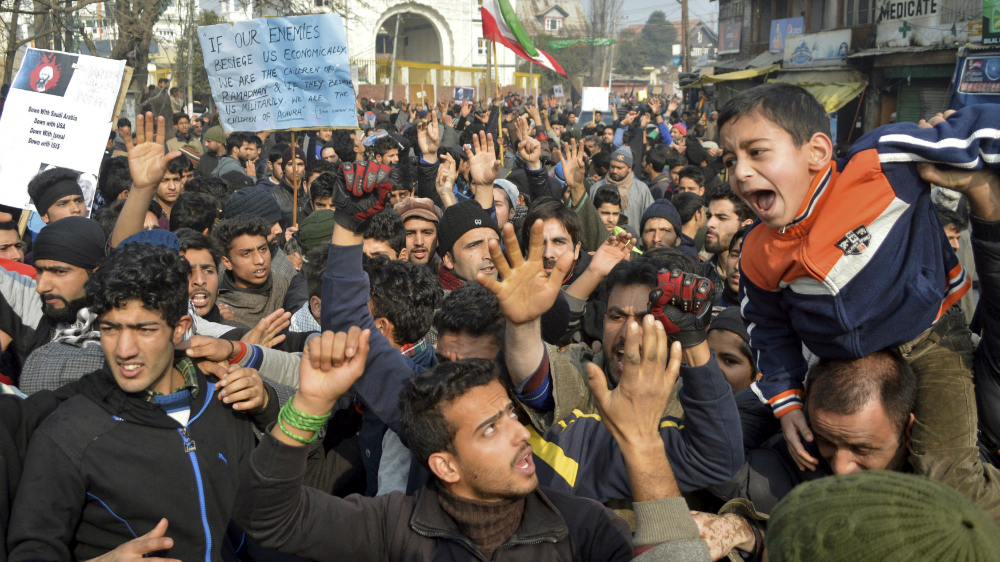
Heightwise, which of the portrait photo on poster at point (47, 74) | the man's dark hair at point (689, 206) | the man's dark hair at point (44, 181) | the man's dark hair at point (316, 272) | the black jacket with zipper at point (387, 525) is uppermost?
the portrait photo on poster at point (47, 74)

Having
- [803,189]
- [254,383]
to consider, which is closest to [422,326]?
[254,383]

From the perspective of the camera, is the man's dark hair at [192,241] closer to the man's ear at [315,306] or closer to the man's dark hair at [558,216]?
the man's ear at [315,306]

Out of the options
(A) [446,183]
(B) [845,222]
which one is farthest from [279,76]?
(B) [845,222]

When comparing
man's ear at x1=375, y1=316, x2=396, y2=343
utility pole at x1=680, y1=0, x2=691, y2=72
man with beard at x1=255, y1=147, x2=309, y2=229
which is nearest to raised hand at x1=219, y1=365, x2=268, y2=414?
man's ear at x1=375, y1=316, x2=396, y2=343

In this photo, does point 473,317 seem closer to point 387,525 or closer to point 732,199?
point 387,525

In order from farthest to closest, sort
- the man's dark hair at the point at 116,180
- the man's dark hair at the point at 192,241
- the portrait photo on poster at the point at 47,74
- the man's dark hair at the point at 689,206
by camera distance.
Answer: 1. the man's dark hair at the point at 689,206
2. the man's dark hair at the point at 116,180
3. the portrait photo on poster at the point at 47,74
4. the man's dark hair at the point at 192,241

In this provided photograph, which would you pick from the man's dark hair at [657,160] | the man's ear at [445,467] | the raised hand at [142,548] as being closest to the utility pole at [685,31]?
the man's dark hair at [657,160]

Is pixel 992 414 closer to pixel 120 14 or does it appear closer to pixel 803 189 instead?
pixel 803 189

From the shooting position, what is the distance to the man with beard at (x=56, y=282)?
3574mm

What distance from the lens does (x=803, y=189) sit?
2314 millimetres

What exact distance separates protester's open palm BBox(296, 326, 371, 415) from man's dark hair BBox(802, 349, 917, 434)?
138 cm

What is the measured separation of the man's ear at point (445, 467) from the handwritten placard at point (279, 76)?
522 cm

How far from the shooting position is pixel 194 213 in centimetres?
573

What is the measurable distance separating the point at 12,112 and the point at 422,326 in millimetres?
3873
